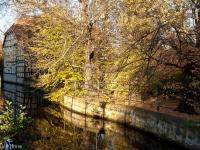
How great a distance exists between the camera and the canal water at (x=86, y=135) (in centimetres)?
758

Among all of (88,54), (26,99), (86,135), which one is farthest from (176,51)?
(26,99)

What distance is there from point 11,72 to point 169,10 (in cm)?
2526

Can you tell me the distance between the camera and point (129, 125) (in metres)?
9.81

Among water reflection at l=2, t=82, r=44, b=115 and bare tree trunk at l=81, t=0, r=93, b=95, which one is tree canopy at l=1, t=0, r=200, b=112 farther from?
water reflection at l=2, t=82, r=44, b=115

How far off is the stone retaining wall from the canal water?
248 mm

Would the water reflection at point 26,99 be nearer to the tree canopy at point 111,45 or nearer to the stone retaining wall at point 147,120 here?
the tree canopy at point 111,45

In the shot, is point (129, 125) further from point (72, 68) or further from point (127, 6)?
point (127, 6)

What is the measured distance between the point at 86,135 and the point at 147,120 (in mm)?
2344

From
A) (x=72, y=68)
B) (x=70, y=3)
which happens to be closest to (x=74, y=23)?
(x=70, y=3)

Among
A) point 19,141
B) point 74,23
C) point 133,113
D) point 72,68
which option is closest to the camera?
point 19,141

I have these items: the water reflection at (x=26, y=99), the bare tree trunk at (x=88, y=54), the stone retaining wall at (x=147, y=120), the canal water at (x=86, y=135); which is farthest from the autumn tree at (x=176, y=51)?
the water reflection at (x=26, y=99)

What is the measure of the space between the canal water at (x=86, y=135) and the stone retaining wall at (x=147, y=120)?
9.8 inches

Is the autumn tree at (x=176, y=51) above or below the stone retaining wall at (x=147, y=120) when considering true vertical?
above

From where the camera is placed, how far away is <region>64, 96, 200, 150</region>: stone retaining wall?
274 inches
